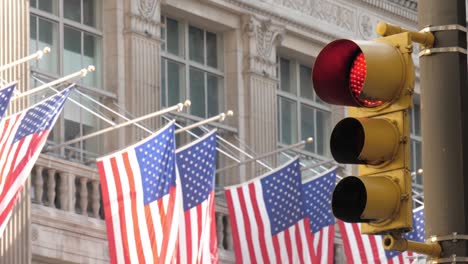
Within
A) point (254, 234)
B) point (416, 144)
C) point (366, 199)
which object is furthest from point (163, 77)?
point (366, 199)

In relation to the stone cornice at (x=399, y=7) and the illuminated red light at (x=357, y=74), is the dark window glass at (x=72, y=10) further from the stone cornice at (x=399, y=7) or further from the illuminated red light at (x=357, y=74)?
the illuminated red light at (x=357, y=74)

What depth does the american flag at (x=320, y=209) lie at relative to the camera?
86.1 ft

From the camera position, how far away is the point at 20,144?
20750mm

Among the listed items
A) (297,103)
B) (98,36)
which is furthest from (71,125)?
(297,103)

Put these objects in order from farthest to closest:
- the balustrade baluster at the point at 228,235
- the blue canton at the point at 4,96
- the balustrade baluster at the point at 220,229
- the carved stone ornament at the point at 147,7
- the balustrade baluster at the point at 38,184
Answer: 1. the balustrade baluster at the point at 228,235
2. the carved stone ornament at the point at 147,7
3. the balustrade baluster at the point at 220,229
4. the balustrade baluster at the point at 38,184
5. the blue canton at the point at 4,96

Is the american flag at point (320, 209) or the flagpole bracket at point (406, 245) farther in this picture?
the american flag at point (320, 209)

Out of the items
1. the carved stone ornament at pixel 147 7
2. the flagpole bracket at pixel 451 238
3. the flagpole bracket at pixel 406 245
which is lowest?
the flagpole bracket at pixel 406 245

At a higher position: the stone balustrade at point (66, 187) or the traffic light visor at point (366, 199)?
the stone balustrade at point (66, 187)

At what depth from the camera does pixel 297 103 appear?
32.6 meters

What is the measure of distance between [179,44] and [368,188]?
2244cm

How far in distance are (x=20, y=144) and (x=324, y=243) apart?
7.15m

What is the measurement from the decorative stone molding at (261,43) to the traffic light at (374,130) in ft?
75.4

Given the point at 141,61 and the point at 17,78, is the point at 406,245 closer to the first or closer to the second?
the point at 17,78

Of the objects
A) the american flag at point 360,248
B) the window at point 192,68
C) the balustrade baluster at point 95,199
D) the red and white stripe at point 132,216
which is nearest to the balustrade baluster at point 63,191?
the balustrade baluster at point 95,199
